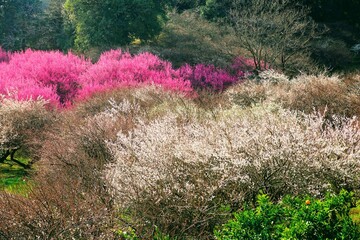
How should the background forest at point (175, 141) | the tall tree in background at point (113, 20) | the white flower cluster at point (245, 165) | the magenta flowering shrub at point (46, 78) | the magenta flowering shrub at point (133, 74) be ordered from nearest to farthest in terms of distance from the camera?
the background forest at point (175, 141) → the white flower cluster at point (245, 165) → the magenta flowering shrub at point (46, 78) → the magenta flowering shrub at point (133, 74) → the tall tree in background at point (113, 20)

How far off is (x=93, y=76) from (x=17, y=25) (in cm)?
1567

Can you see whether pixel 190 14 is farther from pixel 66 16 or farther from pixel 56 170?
pixel 56 170

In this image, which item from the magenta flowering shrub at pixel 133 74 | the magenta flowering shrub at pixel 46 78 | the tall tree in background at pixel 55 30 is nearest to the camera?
the magenta flowering shrub at pixel 46 78

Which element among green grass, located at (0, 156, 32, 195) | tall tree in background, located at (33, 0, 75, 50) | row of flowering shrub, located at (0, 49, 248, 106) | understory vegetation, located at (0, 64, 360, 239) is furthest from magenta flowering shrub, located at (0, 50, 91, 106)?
tall tree in background, located at (33, 0, 75, 50)

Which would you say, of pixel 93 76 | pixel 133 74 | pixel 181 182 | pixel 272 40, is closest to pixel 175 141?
pixel 181 182

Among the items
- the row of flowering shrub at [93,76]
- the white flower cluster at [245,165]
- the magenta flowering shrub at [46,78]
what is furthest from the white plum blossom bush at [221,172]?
the magenta flowering shrub at [46,78]

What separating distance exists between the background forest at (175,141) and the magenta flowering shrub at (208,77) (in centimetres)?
8

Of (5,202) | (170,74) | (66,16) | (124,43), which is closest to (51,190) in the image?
(5,202)

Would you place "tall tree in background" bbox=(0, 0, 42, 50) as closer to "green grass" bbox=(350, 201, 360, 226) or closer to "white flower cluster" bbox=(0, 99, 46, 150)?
"white flower cluster" bbox=(0, 99, 46, 150)

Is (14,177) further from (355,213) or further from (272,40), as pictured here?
(272,40)

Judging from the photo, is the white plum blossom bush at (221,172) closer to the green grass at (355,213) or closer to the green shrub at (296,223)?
the green grass at (355,213)

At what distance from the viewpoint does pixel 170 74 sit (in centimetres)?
1933

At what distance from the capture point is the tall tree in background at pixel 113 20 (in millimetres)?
24953

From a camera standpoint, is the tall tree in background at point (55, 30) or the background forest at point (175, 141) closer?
the background forest at point (175, 141)
